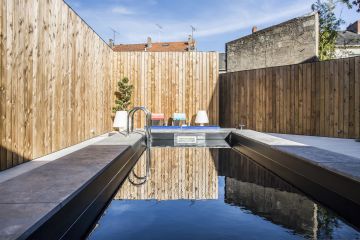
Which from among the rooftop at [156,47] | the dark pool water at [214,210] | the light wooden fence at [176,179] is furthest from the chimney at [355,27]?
the dark pool water at [214,210]

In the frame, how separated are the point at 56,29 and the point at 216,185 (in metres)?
3.56

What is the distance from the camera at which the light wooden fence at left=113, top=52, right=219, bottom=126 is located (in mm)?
9617

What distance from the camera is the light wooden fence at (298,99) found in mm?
6707

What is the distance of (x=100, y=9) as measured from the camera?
13.2 metres

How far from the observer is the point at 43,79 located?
14.7 ft

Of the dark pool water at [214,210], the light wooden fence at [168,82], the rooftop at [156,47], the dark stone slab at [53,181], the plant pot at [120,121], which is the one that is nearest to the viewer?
the dark stone slab at [53,181]

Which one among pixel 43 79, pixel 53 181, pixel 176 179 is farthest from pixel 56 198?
pixel 43 79

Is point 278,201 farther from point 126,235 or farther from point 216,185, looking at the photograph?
point 126,235

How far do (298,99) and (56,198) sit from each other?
22.9 feet

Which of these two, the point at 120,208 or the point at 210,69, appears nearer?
the point at 120,208

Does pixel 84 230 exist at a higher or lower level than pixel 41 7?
lower

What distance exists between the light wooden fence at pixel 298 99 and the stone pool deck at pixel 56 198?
540 cm

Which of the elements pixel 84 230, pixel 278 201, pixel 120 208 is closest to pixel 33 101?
pixel 120 208

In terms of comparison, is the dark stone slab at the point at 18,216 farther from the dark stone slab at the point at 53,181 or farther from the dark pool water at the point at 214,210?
the dark pool water at the point at 214,210
